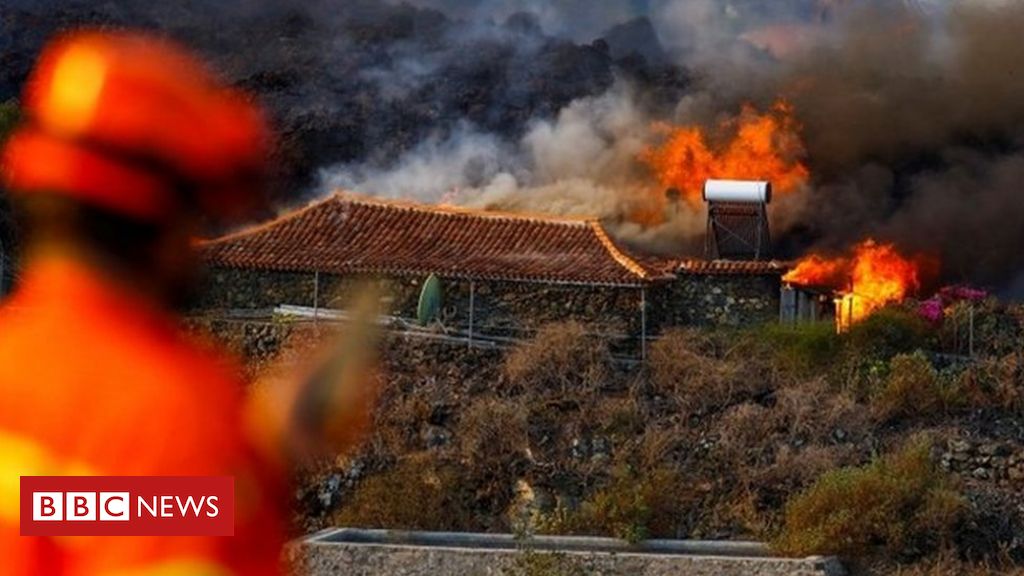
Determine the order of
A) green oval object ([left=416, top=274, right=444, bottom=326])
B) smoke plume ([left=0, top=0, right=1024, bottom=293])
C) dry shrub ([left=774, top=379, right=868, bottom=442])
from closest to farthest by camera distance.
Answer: dry shrub ([left=774, top=379, right=868, bottom=442]), green oval object ([left=416, top=274, right=444, bottom=326]), smoke plume ([left=0, top=0, right=1024, bottom=293])

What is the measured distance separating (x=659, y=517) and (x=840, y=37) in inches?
945

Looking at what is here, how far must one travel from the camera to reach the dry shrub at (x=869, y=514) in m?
14.8

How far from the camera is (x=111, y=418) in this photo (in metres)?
1.55

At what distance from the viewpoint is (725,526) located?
17.0 metres

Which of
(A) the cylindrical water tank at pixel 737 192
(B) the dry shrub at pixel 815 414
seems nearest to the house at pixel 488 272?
(A) the cylindrical water tank at pixel 737 192

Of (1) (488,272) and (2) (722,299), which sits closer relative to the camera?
(1) (488,272)

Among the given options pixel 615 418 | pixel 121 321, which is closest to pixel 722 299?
pixel 615 418

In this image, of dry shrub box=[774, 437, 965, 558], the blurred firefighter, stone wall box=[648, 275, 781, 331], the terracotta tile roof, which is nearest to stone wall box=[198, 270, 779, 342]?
stone wall box=[648, 275, 781, 331]

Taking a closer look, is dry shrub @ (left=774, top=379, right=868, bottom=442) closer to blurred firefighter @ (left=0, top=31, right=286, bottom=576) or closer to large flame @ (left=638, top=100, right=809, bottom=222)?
large flame @ (left=638, top=100, right=809, bottom=222)

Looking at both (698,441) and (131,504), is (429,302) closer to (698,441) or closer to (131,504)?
(698,441)

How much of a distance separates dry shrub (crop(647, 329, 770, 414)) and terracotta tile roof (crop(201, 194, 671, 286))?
1.44 meters

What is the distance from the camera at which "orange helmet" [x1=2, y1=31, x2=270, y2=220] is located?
156 cm

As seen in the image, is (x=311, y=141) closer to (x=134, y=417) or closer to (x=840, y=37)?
(x=840, y=37)

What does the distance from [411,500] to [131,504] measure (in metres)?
15.5
